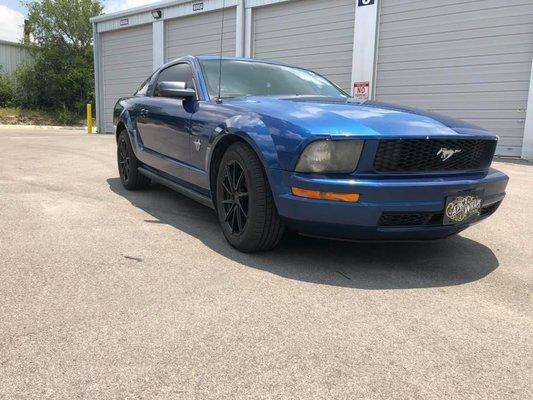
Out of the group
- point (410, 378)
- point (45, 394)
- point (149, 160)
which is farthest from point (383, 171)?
point (149, 160)

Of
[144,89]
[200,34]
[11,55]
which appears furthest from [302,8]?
[11,55]

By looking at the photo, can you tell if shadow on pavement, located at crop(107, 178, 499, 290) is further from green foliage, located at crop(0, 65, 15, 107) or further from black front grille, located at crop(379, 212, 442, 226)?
green foliage, located at crop(0, 65, 15, 107)

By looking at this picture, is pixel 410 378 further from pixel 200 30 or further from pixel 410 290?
pixel 200 30

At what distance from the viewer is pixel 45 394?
1.90m

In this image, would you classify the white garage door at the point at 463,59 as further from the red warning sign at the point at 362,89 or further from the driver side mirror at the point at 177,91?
the driver side mirror at the point at 177,91

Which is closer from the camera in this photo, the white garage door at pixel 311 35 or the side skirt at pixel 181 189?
the side skirt at pixel 181 189

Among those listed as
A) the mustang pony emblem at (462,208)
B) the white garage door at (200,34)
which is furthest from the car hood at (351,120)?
the white garage door at (200,34)

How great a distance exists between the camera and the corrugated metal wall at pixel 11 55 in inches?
1149

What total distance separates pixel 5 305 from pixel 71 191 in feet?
11.0

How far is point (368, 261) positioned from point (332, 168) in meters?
0.83

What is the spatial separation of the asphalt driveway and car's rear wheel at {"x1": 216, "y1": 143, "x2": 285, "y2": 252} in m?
0.14

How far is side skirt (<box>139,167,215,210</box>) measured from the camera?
412 centimetres

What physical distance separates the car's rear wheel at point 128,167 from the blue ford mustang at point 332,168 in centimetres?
181

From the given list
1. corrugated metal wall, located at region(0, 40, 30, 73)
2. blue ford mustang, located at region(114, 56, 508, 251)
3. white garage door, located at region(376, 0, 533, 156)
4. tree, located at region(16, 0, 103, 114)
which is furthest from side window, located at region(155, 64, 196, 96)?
corrugated metal wall, located at region(0, 40, 30, 73)
